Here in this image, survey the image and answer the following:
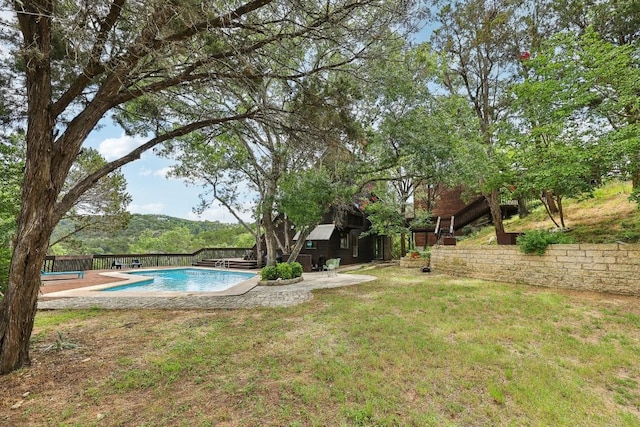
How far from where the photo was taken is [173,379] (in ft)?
9.79

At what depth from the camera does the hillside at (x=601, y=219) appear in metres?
7.24

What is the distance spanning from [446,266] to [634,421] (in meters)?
8.31

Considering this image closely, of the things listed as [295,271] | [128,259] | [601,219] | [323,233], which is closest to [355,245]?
[323,233]

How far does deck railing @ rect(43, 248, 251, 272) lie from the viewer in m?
13.6

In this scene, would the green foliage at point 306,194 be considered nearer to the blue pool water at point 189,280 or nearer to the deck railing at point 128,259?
the blue pool water at point 189,280

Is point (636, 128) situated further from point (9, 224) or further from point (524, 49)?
point (9, 224)

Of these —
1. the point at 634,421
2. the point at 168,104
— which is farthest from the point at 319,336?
the point at 168,104

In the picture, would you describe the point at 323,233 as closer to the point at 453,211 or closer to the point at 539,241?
the point at 453,211

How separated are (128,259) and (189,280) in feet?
19.2

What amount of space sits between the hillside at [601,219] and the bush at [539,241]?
715 millimetres

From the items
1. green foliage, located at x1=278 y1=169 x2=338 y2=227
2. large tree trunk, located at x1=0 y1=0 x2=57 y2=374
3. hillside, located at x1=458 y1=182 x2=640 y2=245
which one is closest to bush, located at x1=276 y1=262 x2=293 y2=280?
green foliage, located at x1=278 y1=169 x2=338 y2=227

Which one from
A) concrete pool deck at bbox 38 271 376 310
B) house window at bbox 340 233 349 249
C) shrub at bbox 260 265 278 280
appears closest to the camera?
concrete pool deck at bbox 38 271 376 310

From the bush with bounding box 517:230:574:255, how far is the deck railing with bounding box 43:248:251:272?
1759 centimetres

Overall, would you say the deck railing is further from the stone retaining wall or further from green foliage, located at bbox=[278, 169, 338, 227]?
the stone retaining wall
